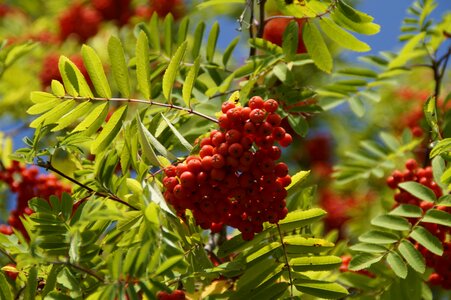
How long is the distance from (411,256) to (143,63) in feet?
3.94

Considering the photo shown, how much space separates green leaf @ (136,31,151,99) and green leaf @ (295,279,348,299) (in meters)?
0.87

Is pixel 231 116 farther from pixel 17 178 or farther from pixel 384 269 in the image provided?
pixel 17 178

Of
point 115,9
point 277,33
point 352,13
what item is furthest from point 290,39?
point 115,9

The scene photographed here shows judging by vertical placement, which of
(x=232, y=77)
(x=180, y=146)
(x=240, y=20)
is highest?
(x=240, y=20)

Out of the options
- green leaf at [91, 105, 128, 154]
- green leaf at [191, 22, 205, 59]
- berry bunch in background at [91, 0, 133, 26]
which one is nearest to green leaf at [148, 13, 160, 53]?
green leaf at [191, 22, 205, 59]

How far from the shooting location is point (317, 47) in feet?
8.73

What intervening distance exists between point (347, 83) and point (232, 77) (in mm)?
825

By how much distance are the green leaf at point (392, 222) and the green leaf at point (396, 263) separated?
4.3 inches

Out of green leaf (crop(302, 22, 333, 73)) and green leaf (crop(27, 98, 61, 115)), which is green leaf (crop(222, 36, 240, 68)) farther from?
green leaf (crop(27, 98, 61, 115))

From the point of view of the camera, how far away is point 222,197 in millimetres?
2193

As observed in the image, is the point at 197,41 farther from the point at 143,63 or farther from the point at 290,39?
the point at 143,63

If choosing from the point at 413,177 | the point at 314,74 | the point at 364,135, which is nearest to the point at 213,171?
the point at 413,177

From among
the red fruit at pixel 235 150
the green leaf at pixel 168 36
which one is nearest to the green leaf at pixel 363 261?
the red fruit at pixel 235 150

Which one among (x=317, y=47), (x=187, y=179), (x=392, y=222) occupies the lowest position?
Answer: (x=392, y=222)
